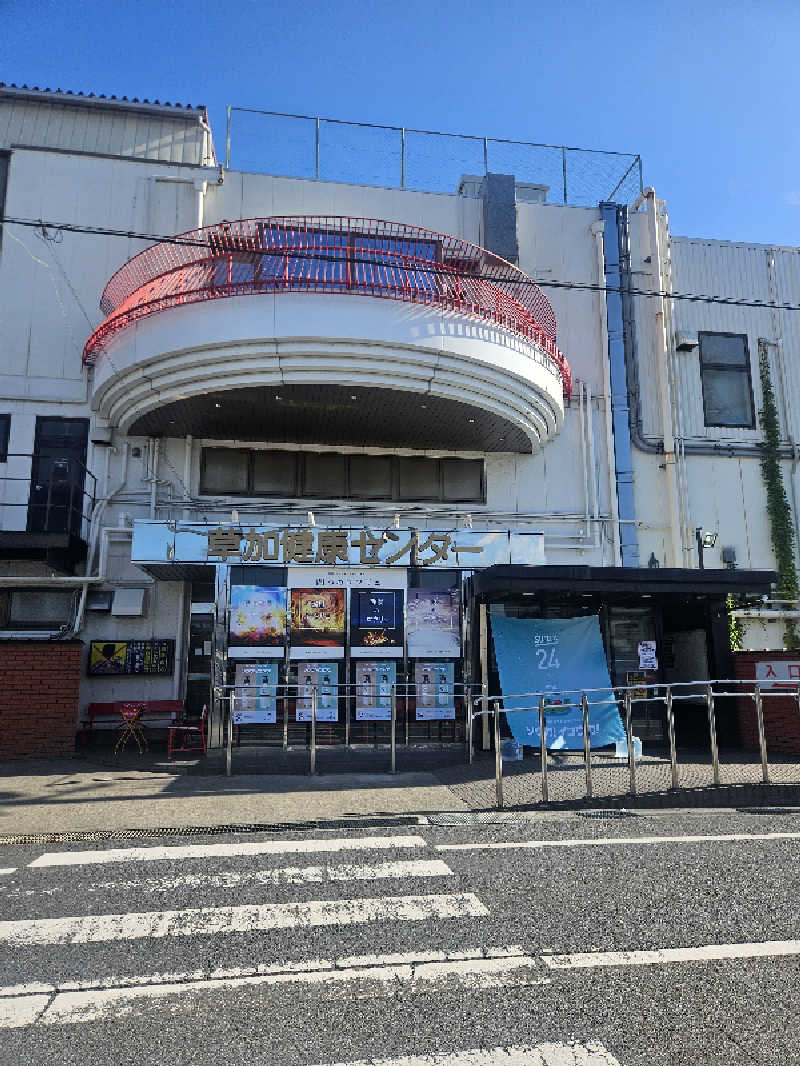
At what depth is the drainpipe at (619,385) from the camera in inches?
681

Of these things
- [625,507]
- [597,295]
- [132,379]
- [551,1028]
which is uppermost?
[597,295]

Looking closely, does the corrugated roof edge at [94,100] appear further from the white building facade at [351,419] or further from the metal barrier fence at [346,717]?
the metal barrier fence at [346,717]

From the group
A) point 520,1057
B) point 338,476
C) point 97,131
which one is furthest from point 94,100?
point 520,1057

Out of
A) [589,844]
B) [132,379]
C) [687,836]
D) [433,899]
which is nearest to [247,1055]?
[433,899]

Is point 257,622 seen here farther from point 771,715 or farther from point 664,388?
point 664,388

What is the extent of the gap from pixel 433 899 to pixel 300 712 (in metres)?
7.43

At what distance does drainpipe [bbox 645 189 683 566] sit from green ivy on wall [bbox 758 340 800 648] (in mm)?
2608

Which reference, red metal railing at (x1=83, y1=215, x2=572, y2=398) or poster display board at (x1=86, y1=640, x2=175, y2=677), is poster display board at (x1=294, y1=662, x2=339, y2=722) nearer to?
poster display board at (x1=86, y1=640, x2=175, y2=677)

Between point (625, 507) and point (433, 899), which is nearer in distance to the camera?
point (433, 899)

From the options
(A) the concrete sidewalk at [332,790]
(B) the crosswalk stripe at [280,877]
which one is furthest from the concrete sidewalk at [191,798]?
(B) the crosswalk stripe at [280,877]

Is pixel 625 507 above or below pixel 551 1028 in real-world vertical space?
above

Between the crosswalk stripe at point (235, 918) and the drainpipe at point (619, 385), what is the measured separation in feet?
43.2

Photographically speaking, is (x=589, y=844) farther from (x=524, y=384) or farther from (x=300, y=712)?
(x=524, y=384)

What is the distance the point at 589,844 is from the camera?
6.50 m
